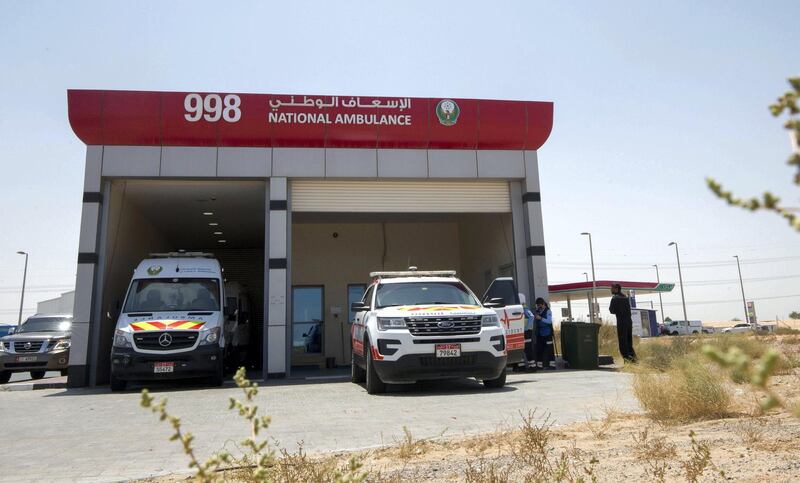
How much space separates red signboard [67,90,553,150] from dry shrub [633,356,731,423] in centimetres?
953

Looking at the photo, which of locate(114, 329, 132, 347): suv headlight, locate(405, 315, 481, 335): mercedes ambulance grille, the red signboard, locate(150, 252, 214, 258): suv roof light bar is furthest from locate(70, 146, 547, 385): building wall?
locate(405, 315, 481, 335): mercedes ambulance grille

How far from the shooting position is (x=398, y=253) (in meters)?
21.1

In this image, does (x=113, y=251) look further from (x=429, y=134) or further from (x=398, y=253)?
(x=398, y=253)

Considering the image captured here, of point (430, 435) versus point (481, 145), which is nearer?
point (430, 435)

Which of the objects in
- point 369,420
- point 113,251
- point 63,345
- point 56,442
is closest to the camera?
point 56,442

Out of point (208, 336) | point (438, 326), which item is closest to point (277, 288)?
point (208, 336)

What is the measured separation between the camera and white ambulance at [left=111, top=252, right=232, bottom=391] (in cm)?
1111

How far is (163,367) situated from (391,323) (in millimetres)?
5051

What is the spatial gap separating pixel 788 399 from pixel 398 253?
14.9 metres

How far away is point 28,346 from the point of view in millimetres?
15328

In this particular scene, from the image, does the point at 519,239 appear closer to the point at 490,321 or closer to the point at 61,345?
the point at 490,321

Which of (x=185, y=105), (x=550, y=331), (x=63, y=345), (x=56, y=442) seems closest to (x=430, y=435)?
(x=56, y=442)

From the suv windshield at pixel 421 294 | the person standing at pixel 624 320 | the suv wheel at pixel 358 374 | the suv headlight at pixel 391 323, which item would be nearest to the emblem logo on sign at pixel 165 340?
the suv wheel at pixel 358 374

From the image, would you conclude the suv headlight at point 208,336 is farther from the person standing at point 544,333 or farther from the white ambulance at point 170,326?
the person standing at point 544,333
